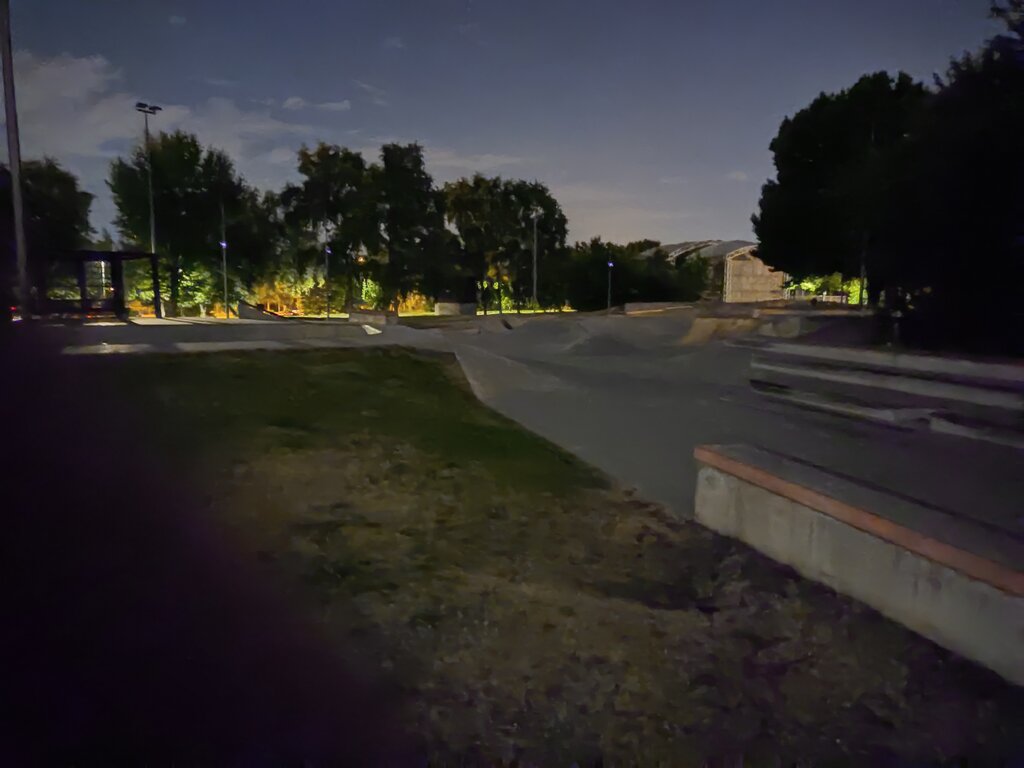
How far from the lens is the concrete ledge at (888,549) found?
2703 mm

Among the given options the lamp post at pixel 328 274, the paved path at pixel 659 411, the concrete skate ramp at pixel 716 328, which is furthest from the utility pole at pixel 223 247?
the concrete skate ramp at pixel 716 328

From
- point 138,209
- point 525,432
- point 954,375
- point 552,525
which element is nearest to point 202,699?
point 552,525

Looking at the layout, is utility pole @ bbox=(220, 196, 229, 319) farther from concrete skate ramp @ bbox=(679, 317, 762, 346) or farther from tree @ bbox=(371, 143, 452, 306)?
concrete skate ramp @ bbox=(679, 317, 762, 346)

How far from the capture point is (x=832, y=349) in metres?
7.94

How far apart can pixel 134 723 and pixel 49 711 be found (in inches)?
13.4

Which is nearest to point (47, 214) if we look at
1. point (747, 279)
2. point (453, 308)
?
point (453, 308)

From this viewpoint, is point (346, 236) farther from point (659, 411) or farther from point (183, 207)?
point (659, 411)

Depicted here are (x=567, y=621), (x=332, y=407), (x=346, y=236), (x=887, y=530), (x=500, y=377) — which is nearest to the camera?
(x=887, y=530)

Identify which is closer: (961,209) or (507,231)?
(961,209)

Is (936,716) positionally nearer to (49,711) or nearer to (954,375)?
(49,711)

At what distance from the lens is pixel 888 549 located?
3.17m

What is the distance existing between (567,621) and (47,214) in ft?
104

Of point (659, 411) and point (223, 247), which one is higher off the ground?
point (223, 247)

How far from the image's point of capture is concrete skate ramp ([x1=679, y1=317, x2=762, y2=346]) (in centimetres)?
1243
